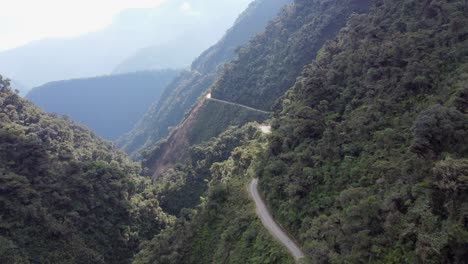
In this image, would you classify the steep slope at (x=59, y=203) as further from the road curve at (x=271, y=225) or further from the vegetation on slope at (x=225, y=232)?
the road curve at (x=271, y=225)

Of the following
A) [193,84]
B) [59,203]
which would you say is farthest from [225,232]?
[193,84]

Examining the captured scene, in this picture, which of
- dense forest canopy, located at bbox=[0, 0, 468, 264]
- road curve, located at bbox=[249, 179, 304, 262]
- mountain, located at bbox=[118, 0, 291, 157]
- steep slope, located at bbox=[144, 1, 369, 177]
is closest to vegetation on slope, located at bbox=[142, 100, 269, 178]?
steep slope, located at bbox=[144, 1, 369, 177]

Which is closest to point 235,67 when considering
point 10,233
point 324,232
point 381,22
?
point 381,22

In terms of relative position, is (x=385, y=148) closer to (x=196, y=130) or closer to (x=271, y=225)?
(x=271, y=225)

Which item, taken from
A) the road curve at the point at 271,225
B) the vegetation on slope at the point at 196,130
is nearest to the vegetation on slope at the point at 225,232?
the road curve at the point at 271,225

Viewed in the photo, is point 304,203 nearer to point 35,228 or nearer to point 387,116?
point 387,116

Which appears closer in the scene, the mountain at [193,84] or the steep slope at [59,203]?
the steep slope at [59,203]

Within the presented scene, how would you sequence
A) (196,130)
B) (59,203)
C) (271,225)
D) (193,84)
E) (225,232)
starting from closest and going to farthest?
(271,225) < (225,232) < (59,203) < (196,130) < (193,84)
